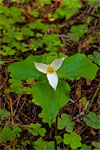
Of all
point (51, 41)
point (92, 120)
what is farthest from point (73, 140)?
point (51, 41)

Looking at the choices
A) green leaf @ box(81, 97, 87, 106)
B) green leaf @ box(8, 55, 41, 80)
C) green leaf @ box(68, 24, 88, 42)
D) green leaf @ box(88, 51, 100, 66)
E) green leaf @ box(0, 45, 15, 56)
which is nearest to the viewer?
green leaf @ box(8, 55, 41, 80)

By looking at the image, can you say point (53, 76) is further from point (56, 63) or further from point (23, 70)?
point (23, 70)

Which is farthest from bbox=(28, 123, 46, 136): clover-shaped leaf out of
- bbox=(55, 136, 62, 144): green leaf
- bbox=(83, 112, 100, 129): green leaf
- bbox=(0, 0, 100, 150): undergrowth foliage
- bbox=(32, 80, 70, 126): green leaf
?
bbox=(32, 80, 70, 126): green leaf

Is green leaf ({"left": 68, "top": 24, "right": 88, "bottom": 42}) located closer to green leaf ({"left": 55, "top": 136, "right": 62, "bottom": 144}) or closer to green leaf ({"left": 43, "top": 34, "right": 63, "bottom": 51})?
green leaf ({"left": 43, "top": 34, "right": 63, "bottom": 51})

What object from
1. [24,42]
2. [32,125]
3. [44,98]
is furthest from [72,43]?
[44,98]

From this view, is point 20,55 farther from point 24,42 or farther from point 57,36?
point 57,36

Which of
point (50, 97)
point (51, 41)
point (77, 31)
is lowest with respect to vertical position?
point (50, 97)

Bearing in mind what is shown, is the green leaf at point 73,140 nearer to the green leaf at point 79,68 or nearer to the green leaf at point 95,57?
the green leaf at point 79,68
